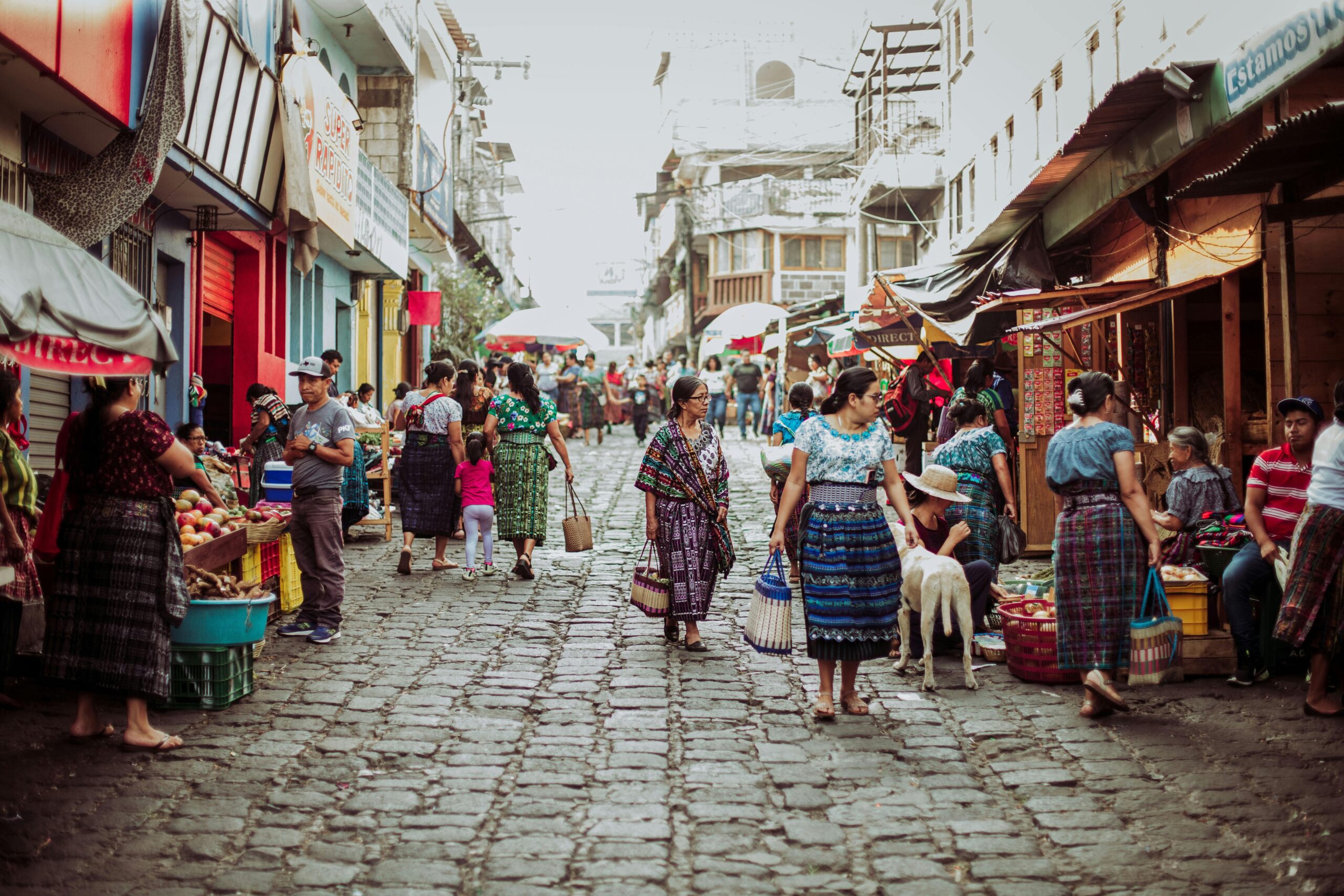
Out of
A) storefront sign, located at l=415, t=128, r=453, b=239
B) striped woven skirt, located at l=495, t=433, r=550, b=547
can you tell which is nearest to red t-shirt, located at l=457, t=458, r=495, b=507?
striped woven skirt, located at l=495, t=433, r=550, b=547

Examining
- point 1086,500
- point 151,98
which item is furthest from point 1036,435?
point 151,98

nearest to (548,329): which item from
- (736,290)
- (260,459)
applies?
(260,459)

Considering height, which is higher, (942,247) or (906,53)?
(906,53)

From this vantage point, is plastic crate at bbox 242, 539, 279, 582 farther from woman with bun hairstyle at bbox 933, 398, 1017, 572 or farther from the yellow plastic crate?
the yellow plastic crate

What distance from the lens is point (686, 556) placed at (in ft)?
28.2

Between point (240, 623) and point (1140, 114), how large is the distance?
882cm

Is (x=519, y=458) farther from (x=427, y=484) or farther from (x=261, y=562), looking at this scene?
(x=261, y=562)

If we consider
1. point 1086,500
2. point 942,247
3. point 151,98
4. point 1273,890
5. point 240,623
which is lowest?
point 1273,890

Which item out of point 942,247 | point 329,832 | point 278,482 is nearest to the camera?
point 329,832

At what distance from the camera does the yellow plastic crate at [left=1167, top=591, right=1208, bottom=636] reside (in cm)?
778

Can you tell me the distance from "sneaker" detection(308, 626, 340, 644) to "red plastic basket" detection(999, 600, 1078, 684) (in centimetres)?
430

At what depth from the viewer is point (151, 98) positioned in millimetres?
9734

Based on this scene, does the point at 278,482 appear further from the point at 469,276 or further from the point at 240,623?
the point at 469,276

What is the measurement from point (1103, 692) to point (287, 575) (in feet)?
19.2
